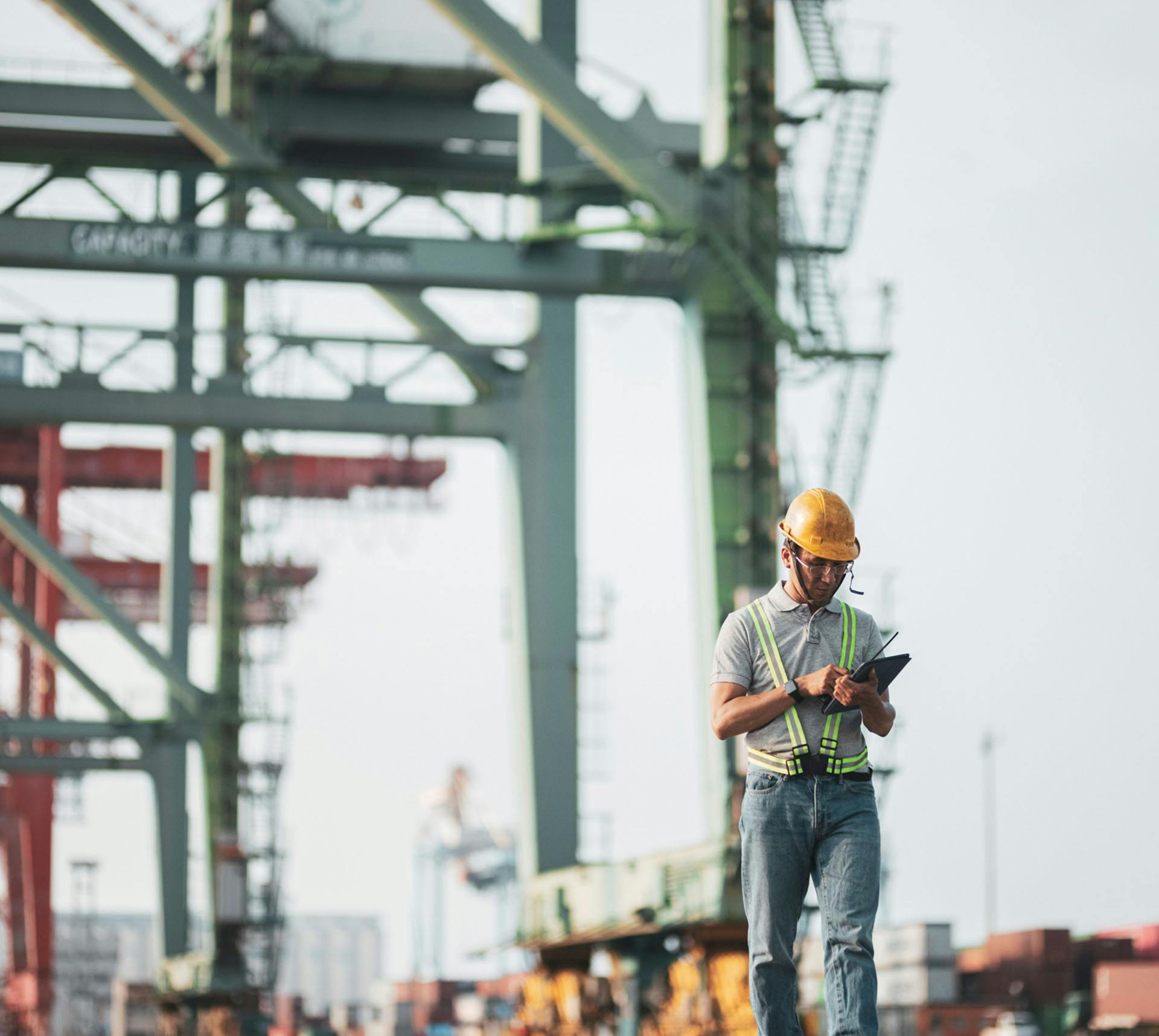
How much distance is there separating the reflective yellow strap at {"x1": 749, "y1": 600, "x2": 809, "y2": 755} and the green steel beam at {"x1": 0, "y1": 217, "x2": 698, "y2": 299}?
50.2 feet

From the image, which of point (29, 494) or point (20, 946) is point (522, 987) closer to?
point (29, 494)

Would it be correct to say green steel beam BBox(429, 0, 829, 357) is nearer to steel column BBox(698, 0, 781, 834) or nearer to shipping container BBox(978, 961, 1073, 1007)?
steel column BBox(698, 0, 781, 834)

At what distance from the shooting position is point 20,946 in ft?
190

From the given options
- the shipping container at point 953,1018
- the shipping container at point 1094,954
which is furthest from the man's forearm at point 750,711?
the shipping container at point 1094,954

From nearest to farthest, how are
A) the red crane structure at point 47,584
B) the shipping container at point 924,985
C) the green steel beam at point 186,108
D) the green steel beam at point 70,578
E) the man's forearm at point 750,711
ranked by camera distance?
the man's forearm at point 750,711, the green steel beam at point 186,108, the green steel beam at point 70,578, the shipping container at point 924,985, the red crane structure at point 47,584

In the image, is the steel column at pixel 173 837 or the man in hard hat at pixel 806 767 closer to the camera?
the man in hard hat at pixel 806 767

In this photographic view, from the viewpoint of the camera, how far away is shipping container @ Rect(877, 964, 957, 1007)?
45000 millimetres

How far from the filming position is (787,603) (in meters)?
5.90

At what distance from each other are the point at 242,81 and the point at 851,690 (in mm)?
23079

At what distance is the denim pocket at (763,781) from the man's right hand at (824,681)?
0.94 ft

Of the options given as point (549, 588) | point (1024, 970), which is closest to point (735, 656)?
point (549, 588)

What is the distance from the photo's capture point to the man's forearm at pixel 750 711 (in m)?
5.68

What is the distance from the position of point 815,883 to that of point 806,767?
36 centimetres

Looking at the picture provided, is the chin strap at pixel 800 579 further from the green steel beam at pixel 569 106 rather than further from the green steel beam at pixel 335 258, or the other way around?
the green steel beam at pixel 335 258
